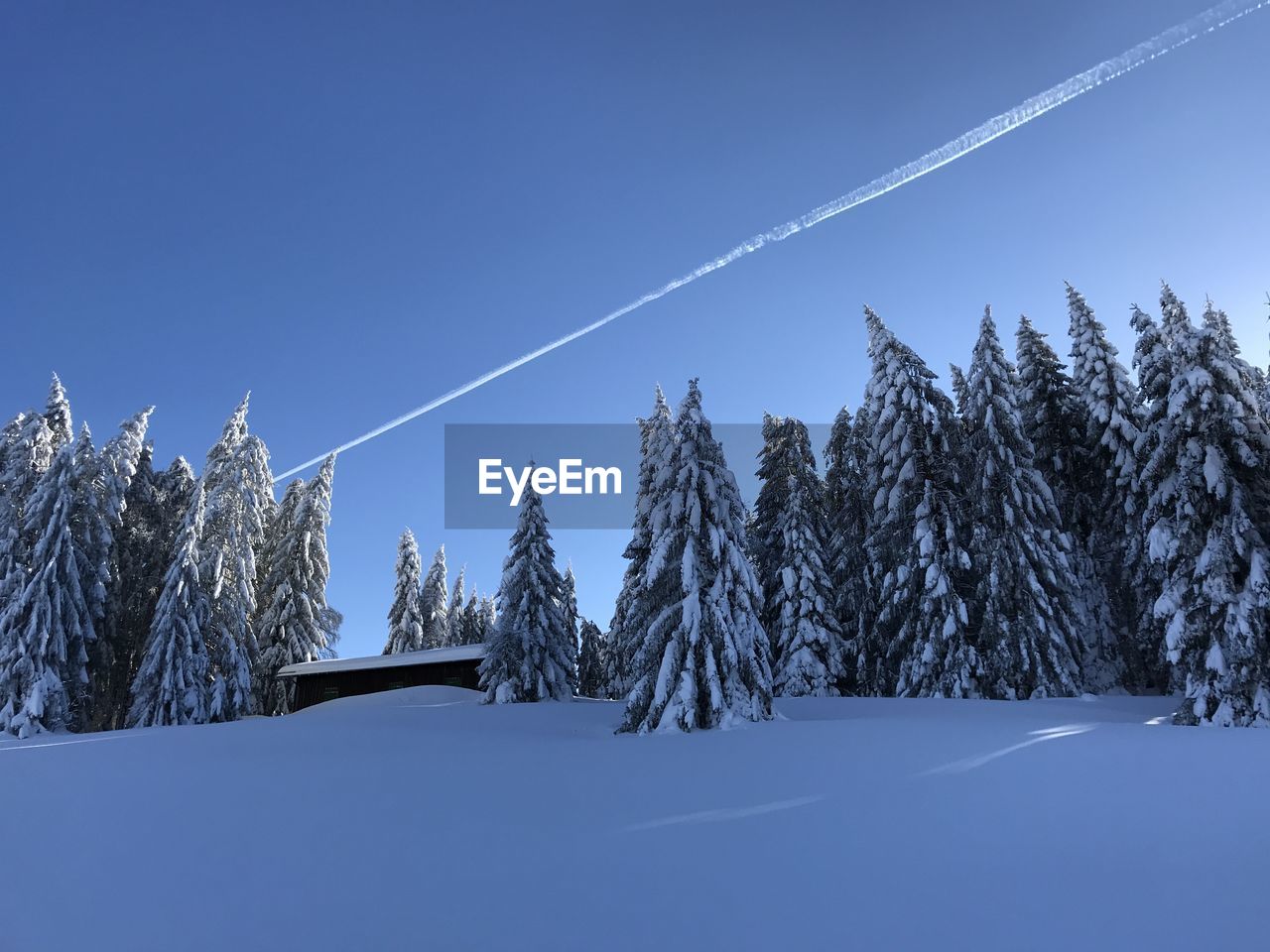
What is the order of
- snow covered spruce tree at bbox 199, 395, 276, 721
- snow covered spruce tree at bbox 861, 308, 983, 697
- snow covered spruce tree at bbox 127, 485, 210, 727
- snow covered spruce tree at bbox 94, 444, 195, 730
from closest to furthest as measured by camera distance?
1. snow covered spruce tree at bbox 861, 308, 983, 697
2. snow covered spruce tree at bbox 127, 485, 210, 727
3. snow covered spruce tree at bbox 199, 395, 276, 721
4. snow covered spruce tree at bbox 94, 444, 195, 730

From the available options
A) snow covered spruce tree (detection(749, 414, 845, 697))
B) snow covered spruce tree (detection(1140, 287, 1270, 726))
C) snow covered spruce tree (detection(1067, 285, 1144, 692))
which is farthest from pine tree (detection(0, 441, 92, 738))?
snow covered spruce tree (detection(1067, 285, 1144, 692))

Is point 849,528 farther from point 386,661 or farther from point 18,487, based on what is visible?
point 18,487

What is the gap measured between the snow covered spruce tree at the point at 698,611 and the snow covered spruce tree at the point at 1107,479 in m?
14.9

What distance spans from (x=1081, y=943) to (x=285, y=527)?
4286 centimetres

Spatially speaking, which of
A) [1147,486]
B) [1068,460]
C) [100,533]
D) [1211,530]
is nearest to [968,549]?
[1147,486]

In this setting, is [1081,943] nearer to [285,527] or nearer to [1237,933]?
[1237,933]

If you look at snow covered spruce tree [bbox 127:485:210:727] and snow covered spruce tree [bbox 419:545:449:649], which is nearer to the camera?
snow covered spruce tree [bbox 127:485:210:727]

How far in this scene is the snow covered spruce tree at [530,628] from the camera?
83.8 feet

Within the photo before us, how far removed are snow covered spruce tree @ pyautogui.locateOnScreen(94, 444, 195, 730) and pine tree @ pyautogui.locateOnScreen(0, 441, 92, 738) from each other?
428cm

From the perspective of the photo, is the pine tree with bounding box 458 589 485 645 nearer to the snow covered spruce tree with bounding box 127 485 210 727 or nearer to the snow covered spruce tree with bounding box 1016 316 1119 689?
the snow covered spruce tree with bounding box 127 485 210 727

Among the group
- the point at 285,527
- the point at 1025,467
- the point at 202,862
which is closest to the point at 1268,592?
the point at 1025,467

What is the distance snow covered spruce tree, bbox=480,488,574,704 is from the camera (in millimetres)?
25547

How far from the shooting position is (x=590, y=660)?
51031mm

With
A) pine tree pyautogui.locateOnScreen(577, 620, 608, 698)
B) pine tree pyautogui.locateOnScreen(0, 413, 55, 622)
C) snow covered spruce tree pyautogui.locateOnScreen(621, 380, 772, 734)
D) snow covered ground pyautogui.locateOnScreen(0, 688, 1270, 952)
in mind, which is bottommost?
→ pine tree pyautogui.locateOnScreen(577, 620, 608, 698)
